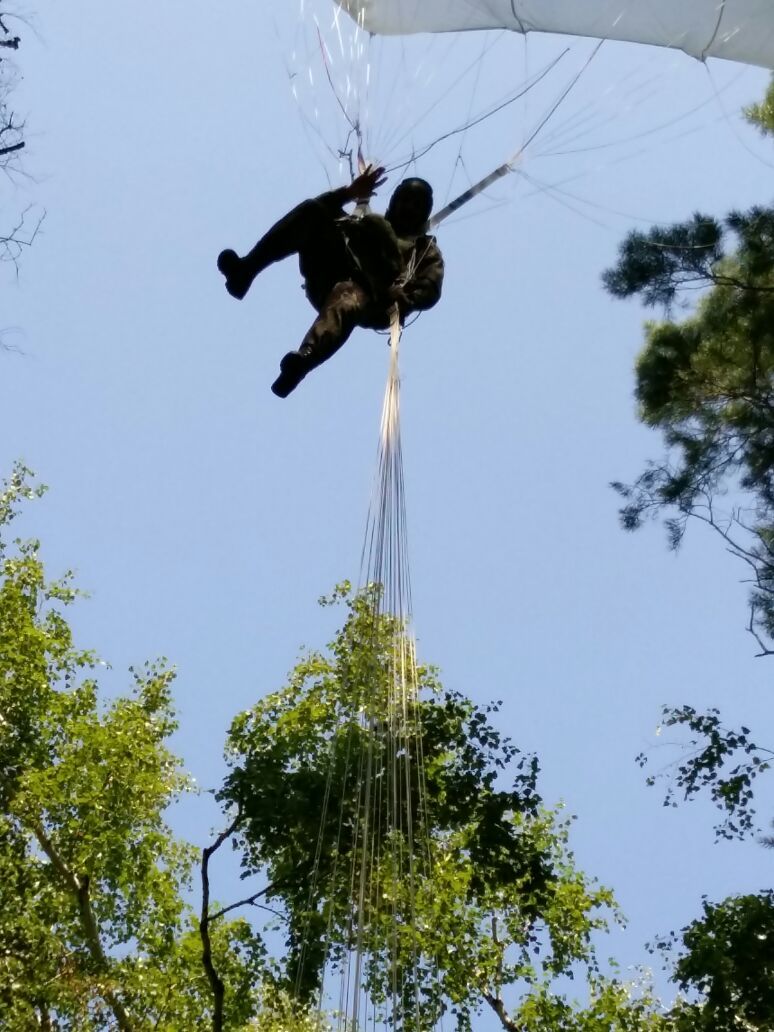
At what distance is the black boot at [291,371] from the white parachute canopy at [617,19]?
2696 mm

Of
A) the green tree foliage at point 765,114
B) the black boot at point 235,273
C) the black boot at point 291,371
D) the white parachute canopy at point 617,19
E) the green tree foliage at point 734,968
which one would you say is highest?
the green tree foliage at point 765,114

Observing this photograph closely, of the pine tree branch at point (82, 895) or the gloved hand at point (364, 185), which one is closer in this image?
the gloved hand at point (364, 185)

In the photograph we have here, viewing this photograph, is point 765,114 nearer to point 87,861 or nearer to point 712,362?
point 712,362

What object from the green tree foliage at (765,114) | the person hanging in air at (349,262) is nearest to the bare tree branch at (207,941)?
the person hanging in air at (349,262)

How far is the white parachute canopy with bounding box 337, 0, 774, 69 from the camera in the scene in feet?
20.3

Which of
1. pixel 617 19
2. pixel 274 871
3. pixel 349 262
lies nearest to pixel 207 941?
pixel 274 871

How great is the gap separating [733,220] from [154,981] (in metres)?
6.33

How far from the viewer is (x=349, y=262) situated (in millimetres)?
4672

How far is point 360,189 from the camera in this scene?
15.4ft

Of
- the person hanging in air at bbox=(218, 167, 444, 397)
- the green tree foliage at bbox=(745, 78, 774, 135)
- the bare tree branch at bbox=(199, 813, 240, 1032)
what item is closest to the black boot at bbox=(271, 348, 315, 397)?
the person hanging in air at bbox=(218, 167, 444, 397)

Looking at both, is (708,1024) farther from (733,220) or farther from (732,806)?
(733,220)

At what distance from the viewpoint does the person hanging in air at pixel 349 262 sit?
455 centimetres

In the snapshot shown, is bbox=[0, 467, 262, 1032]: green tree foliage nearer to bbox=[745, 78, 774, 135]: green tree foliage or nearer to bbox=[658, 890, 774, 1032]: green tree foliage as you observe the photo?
bbox=[658, 890, 774, 1032]: green tree foliage

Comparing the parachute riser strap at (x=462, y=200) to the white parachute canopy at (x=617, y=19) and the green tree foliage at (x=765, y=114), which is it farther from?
the green tree foliage at (x=765, y=114)
